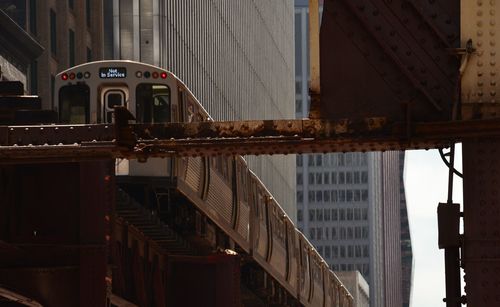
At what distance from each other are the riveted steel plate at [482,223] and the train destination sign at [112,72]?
757 inches

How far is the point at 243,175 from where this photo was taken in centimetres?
3762

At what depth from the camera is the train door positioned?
1200 inches

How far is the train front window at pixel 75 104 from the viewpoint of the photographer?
101 feet

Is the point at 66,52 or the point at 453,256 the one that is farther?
the point at 66,52

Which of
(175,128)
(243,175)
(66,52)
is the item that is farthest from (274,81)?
(175,128)

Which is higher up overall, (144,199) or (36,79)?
(36,79)

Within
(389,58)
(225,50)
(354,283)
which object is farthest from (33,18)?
(354,283)

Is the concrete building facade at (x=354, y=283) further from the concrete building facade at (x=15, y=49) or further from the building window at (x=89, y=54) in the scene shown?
the concrete building facade at (x=15, y=49)

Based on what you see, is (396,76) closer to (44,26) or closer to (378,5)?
(378,5)

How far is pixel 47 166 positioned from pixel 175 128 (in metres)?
12.3

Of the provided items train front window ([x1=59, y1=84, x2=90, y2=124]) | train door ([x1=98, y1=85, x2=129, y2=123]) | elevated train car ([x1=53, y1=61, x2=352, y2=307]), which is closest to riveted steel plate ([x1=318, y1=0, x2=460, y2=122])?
elevated train car ([x1=53, y1=61, x2=352, y2=307])

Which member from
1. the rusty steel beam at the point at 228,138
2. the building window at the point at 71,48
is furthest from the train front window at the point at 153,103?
the building window at the point at 71,48

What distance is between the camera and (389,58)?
1241 cm

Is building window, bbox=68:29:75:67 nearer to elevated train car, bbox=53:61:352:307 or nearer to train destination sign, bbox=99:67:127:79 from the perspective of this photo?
elevated train car, bbox=53:61:352:307
